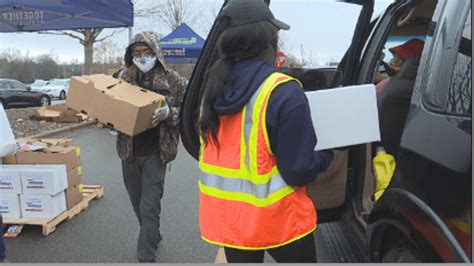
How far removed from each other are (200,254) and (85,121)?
972 centimetres

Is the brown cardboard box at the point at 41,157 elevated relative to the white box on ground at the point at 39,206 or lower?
elevated

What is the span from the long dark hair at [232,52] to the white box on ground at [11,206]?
3116 millimetres

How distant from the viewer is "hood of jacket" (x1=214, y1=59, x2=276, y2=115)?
5.53 feet

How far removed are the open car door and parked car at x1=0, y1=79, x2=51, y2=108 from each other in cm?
1997

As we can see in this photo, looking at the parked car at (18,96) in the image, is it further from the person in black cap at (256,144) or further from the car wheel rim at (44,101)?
the person in black cap at (256,144)

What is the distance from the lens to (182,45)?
51.4 feet

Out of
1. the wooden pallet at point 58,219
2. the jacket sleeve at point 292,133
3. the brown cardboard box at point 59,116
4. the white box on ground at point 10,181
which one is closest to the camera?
the jacket sleeve at point 292,133

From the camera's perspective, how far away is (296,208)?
1766mm

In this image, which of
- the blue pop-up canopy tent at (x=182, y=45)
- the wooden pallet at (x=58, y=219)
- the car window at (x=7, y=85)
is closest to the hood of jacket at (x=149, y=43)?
the wooden pallet at (x=58, y=219)

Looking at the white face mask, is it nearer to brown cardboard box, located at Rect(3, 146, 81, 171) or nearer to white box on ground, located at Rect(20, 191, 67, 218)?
brown cardboard box, located at Rect(3, 146, 81, 171)

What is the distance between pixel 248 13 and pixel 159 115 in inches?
59.3

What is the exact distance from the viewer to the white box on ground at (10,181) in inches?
161

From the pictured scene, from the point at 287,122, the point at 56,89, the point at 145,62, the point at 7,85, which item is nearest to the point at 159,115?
the point at 145,62

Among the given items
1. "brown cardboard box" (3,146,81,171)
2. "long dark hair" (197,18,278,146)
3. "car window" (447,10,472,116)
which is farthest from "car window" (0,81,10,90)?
"car window" (447,10,472,116)
